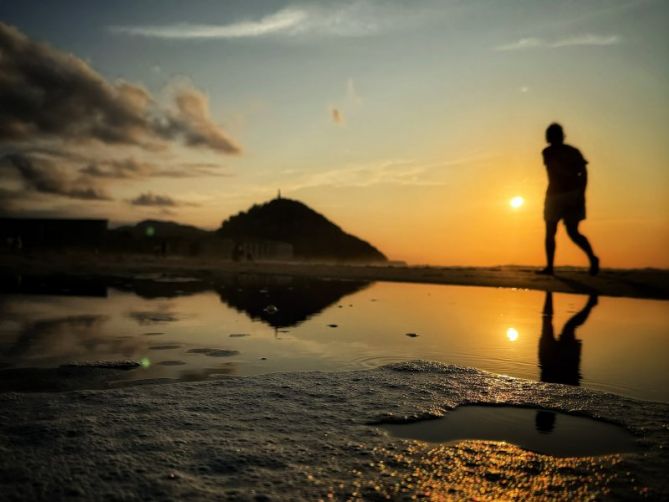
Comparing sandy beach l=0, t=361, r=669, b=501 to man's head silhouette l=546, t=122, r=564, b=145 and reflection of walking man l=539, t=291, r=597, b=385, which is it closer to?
reflection of walking man l=539, t=291, r=597, b=385

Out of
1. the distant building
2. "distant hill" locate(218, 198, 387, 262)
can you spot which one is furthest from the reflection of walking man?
"distant hill" locate(218, 198, 387, 262)

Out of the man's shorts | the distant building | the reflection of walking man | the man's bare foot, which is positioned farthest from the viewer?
the distant building

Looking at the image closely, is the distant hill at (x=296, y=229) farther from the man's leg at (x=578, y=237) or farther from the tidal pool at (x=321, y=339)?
the tidal pool at (x=321, y=339)

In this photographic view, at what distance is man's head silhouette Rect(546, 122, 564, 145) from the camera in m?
10.4

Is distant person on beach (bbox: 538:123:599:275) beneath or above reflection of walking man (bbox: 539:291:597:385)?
above

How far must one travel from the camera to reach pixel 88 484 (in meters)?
1.74

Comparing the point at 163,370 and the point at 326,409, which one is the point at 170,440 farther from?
the point at 163,370

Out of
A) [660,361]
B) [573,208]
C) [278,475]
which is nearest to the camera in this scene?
[278,475]

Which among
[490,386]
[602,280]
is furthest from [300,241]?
[490,386]

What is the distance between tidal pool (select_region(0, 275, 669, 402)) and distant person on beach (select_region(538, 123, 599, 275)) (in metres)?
2.52

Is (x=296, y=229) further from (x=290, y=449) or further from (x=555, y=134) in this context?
(x=290, y=449)

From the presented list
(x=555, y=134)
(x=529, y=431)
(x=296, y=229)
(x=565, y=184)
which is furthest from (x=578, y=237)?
(x=296, y=229)

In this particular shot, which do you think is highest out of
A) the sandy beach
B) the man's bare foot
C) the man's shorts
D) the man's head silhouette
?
the man's head silhouette

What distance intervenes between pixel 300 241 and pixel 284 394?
4721 inches
